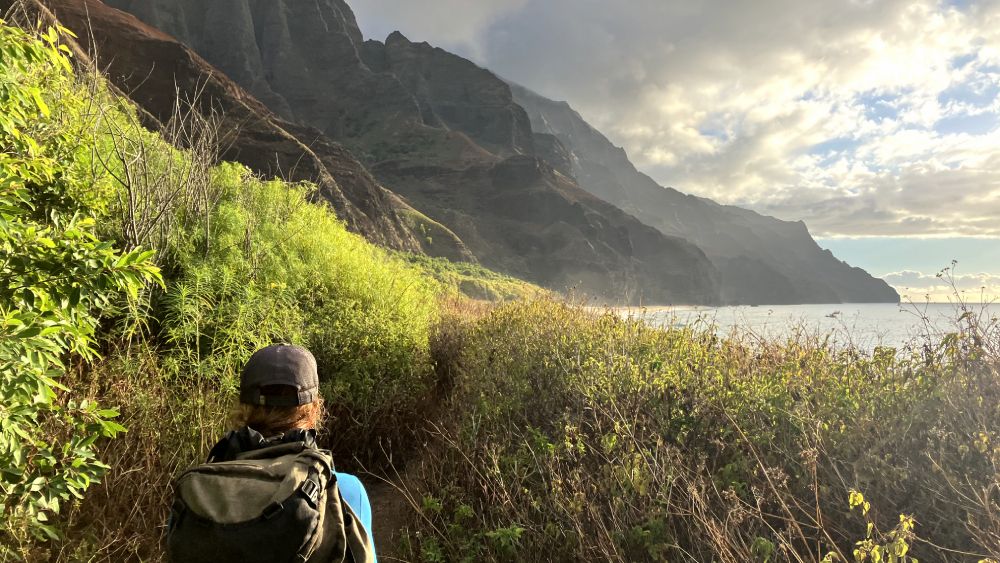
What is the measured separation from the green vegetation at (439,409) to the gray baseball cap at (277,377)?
1063 millimetres

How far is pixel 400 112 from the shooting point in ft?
375

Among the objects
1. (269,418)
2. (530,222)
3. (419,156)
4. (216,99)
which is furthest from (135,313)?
(419,156)

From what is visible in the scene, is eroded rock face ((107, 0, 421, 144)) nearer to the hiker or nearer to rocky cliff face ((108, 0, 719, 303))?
rocky cliff face ((108, 0, 719, 303))

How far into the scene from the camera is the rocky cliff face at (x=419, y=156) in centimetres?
9600

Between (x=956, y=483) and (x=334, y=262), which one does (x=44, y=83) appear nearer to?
(x=334, y=262)

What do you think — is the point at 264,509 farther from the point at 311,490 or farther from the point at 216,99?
the point at 216,99

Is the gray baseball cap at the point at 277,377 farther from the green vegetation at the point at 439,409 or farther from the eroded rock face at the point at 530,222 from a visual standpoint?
the eroded rock face at the point at 530,222

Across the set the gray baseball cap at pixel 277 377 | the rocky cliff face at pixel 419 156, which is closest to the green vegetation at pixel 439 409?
the gray baseball cap at pixel 277 377

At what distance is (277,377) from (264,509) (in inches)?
24.8

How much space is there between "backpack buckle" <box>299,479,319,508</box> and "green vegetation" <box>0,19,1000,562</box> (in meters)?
1.73

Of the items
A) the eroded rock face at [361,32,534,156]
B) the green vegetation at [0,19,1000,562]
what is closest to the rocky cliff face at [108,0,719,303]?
the eroded rock face at [361,32,534,156]

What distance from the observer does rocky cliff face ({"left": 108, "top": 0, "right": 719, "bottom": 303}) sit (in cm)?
9600

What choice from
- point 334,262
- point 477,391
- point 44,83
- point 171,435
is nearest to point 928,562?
point 477,391

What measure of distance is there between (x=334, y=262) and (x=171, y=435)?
3.98 m
